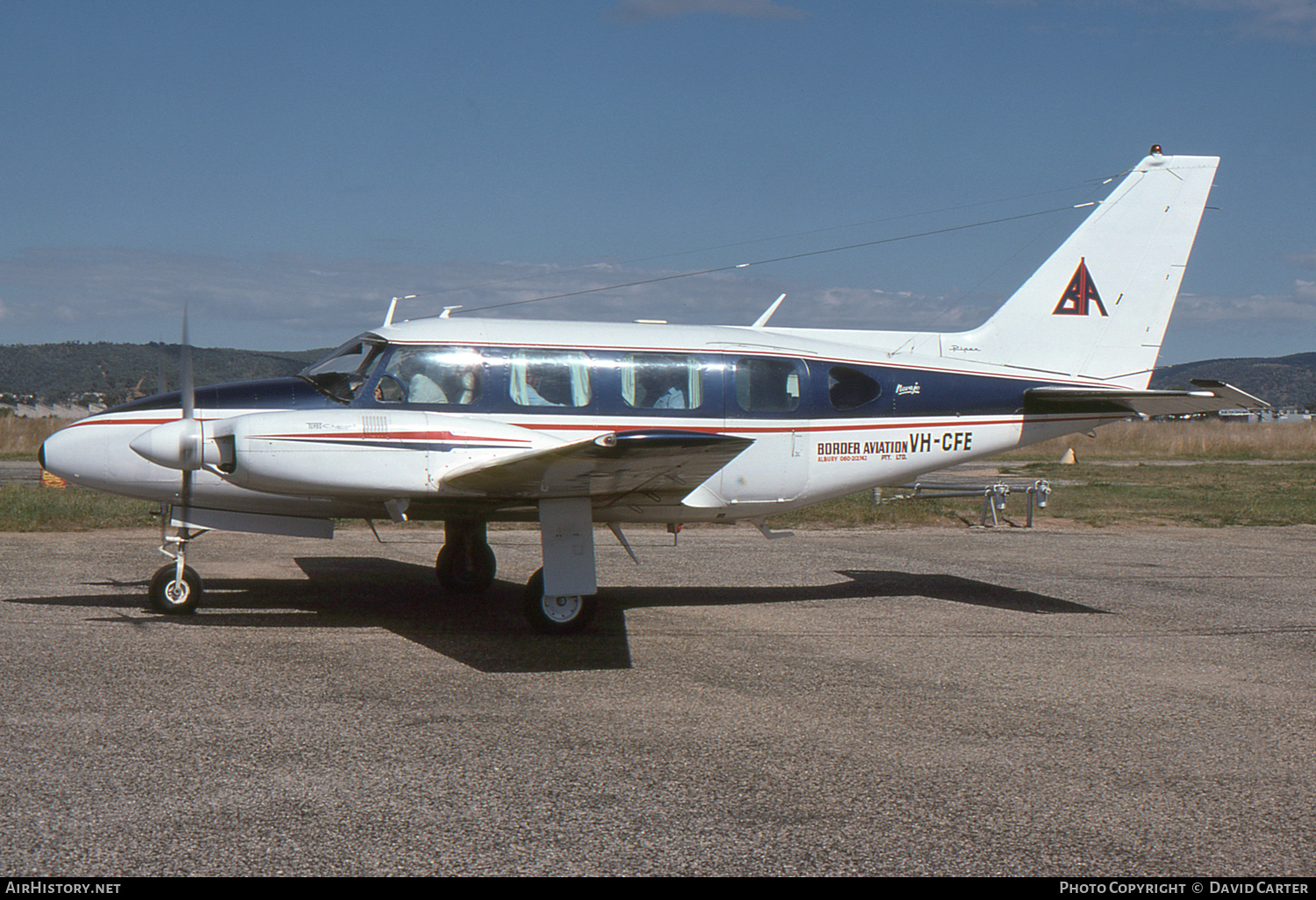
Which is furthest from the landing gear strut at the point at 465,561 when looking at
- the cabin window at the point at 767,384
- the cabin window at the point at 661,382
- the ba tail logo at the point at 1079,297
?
the ba tail logo at the point at 1079,297

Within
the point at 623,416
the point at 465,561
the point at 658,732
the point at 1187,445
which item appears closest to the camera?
the point at 658,732

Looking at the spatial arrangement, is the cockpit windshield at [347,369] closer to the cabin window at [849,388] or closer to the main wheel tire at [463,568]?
the main wheel tire at [463,568]

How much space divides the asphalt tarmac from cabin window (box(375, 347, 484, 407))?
2070 mm

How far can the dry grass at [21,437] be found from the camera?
37.7m

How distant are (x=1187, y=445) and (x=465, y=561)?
4469 cm

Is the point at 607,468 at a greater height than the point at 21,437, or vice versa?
the point at 21,437

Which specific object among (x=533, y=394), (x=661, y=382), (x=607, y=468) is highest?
(x=661, y=382)

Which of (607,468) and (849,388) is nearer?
(607,468)

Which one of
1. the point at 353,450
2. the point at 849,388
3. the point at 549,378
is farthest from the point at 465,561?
the point at 849,388

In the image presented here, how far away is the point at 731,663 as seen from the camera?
8031 millimetres

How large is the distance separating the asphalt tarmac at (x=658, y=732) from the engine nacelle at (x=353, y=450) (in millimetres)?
1322

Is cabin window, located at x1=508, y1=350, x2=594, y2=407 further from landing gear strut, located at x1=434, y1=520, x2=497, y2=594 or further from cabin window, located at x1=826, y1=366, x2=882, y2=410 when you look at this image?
cabin window, located at x1=826, y1=366, x2=882, y2=410

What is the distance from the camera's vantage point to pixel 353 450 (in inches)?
322

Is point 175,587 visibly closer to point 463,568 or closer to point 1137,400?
point 463,568
